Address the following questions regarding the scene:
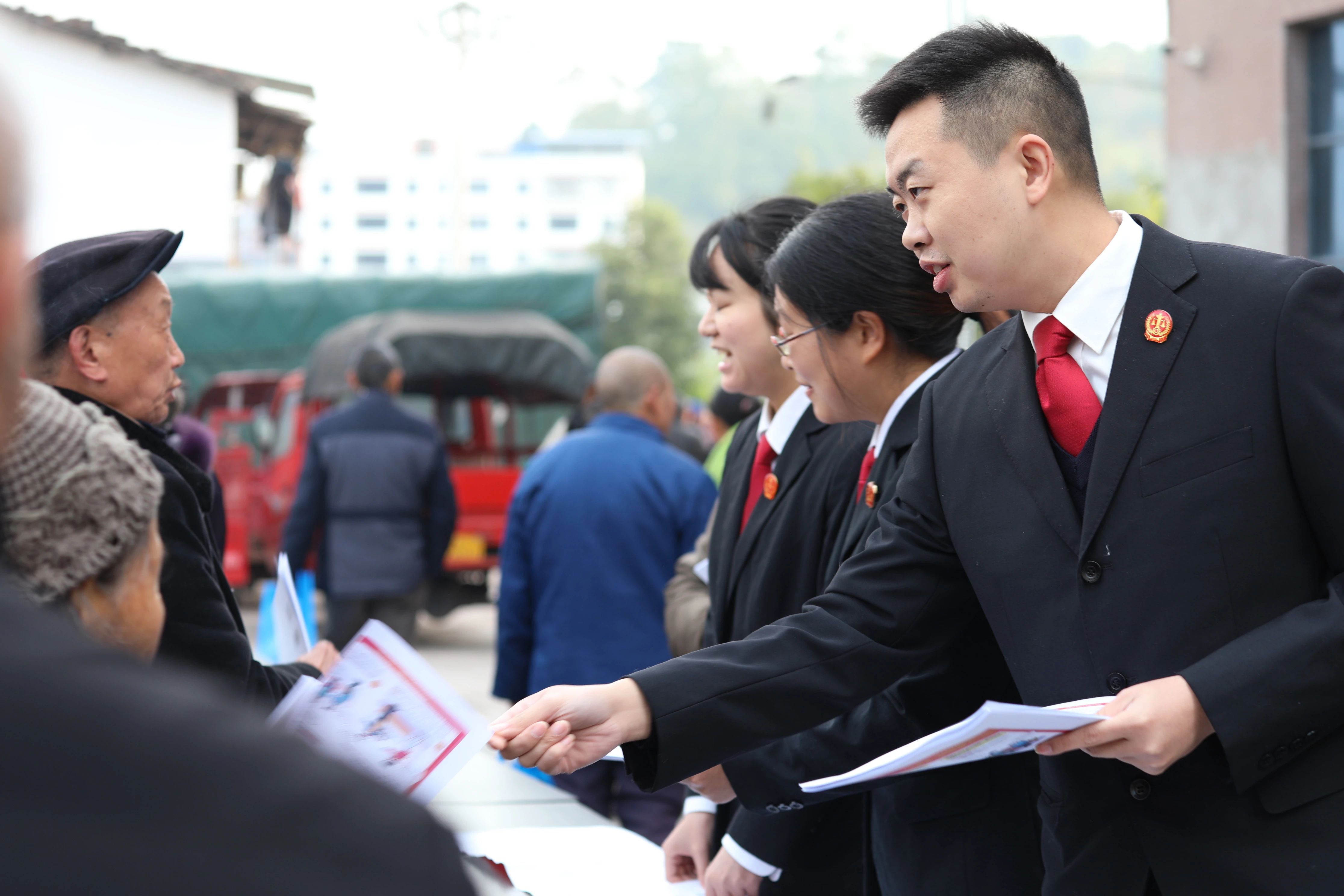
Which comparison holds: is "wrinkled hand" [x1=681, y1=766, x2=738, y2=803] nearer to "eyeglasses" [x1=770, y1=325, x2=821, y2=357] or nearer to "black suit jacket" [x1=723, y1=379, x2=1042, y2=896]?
"black suit jacket" [x1=723, y1=379, x2=1042, y2=896]

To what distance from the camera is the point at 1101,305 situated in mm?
1876

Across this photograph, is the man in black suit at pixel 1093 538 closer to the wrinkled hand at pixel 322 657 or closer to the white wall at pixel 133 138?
the wrinkled hand at pixel 322 657

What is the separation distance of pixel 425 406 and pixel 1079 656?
10992mm

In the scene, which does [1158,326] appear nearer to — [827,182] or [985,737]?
[985,737]

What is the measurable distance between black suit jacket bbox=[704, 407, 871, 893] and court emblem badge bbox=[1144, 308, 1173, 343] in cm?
90

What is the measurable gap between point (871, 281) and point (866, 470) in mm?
370

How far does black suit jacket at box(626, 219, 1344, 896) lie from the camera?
1.61 m

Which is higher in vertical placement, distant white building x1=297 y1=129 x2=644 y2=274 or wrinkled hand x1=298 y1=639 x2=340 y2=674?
distant white building x1=297 y1=129 x2=644 y2=274

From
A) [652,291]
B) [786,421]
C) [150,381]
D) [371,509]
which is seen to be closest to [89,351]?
[150,381]

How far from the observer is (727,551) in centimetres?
283

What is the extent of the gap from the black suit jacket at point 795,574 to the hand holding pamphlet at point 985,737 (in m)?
0.83

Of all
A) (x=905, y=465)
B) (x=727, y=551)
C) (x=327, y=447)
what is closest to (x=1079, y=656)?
(x=905, y=465)

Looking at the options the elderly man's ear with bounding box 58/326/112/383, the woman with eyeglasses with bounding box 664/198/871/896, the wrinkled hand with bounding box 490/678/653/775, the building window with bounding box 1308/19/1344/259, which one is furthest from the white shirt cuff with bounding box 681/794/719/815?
the building window with bounding box 1308/19/1344/259

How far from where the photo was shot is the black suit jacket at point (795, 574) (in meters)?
2.50
